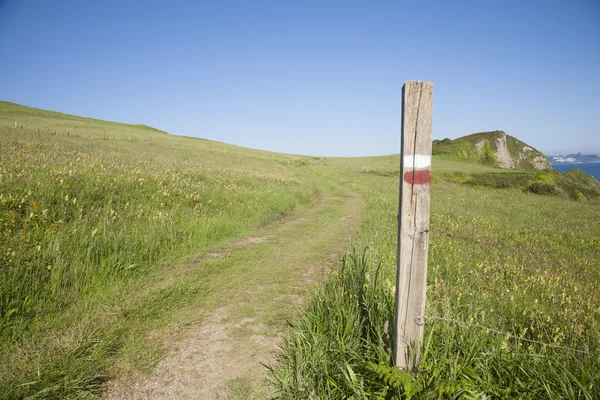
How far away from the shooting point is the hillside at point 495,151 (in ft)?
225

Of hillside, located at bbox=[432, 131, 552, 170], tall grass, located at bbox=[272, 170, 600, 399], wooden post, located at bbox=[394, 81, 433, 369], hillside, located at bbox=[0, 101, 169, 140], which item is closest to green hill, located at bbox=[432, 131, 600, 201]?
hillside, located at bbox=[432, 131, 552, 170]

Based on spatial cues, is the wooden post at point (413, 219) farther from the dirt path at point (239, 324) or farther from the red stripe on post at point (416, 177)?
the dirt path at point (239, 324)

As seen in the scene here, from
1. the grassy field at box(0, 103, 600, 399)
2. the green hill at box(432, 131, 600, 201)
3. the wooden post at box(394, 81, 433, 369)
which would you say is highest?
the green hill at box(432, 131, 600, 201)

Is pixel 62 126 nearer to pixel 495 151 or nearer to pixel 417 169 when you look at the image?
pixel 417 169

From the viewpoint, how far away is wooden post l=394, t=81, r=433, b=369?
2.71 m

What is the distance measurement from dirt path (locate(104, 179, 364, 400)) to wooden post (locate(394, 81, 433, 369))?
5.16 feet

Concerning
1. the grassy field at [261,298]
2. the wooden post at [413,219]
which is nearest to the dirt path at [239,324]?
the grassy field at [261,298]

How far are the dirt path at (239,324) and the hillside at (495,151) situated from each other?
2753 inches

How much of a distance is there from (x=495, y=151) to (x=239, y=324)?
80.1 m

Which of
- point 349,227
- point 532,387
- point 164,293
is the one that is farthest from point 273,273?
point 349,227

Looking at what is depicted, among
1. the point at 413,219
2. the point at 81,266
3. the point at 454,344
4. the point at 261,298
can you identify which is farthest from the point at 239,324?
the point at 413,219

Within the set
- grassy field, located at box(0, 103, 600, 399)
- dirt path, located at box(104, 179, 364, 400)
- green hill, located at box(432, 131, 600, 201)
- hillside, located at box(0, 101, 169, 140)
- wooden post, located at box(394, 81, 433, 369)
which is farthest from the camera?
green hill, located at box(432, 131, 600, 201)

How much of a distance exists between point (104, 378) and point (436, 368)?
134 inches

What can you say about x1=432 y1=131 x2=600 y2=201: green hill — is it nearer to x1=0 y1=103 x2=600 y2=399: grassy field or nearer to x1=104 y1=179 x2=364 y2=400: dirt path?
x1=0 y1=103 x2=600 y2=399: grassy field
